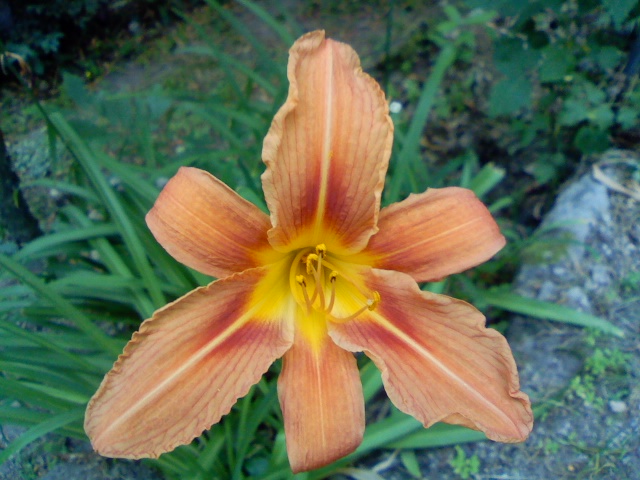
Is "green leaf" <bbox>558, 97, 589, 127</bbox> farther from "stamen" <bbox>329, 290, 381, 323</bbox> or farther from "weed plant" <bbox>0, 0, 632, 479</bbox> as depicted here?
"stamen" <bbox>329, 290, 381, 323</bbox>

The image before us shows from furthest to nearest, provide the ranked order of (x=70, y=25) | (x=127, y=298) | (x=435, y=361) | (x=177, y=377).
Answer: (x=70, y=25)
(x=127, y=298)
(x=435, y=361)
(x=177, y=377)

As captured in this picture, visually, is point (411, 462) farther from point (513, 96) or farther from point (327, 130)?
point (513, 96)

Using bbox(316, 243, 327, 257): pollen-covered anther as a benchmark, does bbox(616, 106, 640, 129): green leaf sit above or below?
below

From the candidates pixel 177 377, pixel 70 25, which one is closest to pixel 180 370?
pixel 177 377

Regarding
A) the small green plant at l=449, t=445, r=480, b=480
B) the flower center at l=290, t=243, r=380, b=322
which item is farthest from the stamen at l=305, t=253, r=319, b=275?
the small green plant at l=449, t=445, r=480, b=480

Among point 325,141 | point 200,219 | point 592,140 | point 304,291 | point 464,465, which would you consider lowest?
point 464,465
